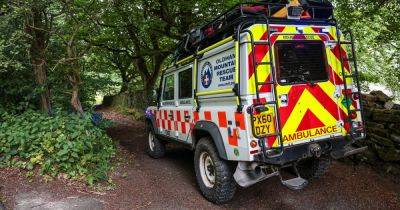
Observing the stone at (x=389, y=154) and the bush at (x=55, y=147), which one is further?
the bush at (x=55, y=147)

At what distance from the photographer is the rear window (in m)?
4.70

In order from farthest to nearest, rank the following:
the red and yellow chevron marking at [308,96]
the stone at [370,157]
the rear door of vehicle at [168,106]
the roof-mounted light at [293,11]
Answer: the rear door of vehicle at [168,106] → the stone at [370,157] → the roof-mounted light at [293,11] → the red and yellow chevron marking at [308,96]

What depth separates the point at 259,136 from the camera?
4.27 m

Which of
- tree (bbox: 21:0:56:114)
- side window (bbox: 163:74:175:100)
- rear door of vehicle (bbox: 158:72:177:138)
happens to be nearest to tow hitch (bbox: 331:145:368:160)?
rear door of vehicle (bbox: 158:72:177:138)

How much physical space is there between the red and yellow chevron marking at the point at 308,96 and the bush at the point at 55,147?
3.34 meters

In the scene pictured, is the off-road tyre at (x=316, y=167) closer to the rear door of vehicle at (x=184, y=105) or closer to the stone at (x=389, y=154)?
the stone at (x=389, y=154)

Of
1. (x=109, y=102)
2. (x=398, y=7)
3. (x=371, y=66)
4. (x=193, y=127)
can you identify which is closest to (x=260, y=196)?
(x=193, y=127)

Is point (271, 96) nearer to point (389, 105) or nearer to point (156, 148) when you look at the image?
point (389, 105)

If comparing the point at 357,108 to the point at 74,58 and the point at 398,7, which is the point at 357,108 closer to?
the point at 398,7

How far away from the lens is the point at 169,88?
24.2 feet

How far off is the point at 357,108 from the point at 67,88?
6.61 meters

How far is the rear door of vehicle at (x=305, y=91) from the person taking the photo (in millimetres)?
4602

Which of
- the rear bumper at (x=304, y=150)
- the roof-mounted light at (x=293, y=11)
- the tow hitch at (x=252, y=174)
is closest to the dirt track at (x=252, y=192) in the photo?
the tow hitch at (x=252, y=174)

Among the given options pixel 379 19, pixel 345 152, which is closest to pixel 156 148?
pixel 345 152
